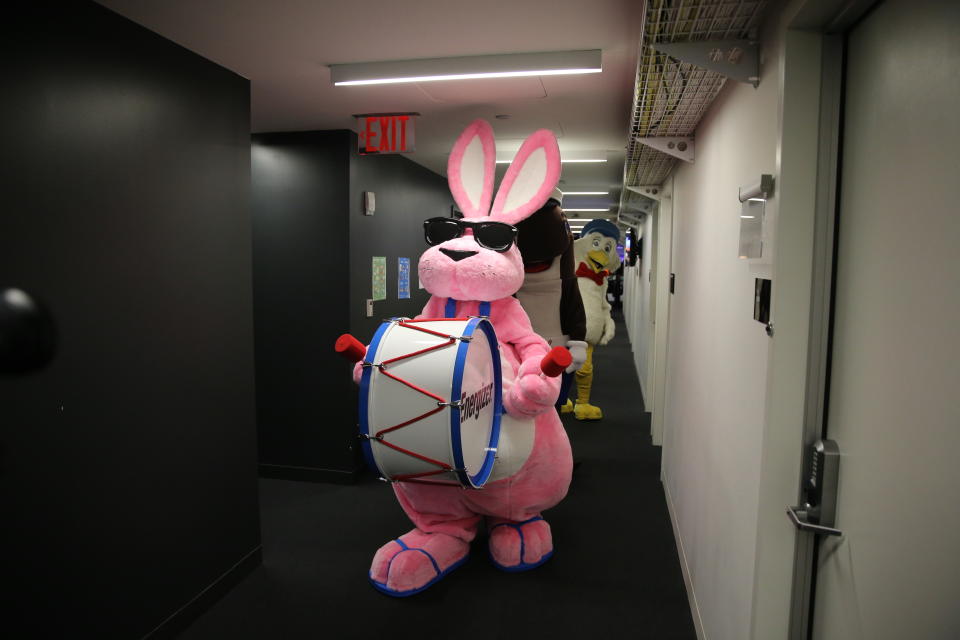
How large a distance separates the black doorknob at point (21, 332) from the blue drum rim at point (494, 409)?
62.7 inches

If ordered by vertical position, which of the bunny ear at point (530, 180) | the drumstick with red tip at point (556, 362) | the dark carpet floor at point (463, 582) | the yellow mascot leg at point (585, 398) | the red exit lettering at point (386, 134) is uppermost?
the red exit lettering at point (386, 134)

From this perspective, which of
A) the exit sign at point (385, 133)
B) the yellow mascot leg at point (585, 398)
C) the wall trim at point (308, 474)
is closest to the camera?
the exit sign at point (385, 133)

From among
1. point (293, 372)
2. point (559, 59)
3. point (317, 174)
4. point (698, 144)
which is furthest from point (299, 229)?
point (698, 144)

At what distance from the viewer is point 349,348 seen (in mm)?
2430

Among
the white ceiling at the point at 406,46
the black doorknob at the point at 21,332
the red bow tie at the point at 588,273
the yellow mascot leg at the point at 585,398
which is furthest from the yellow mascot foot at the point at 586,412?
the black doorknob at the point at 21,332

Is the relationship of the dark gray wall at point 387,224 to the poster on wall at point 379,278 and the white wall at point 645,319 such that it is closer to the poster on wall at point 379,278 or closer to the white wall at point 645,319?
the poster on wall at point 379,278

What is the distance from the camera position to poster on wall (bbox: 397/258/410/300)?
4898 millimetres

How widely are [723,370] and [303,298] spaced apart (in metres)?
2.94

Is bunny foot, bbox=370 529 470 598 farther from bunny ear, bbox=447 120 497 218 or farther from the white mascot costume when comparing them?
the white mascot costume

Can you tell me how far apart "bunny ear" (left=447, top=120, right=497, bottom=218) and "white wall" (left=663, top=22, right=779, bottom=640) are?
1073mm

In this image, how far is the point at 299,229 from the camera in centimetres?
401

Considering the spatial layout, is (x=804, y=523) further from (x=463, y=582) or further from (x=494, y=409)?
(x=463, y=582)

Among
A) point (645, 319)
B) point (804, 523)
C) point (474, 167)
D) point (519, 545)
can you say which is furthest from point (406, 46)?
point (645, 319)

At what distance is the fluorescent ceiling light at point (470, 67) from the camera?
262 centimetres
